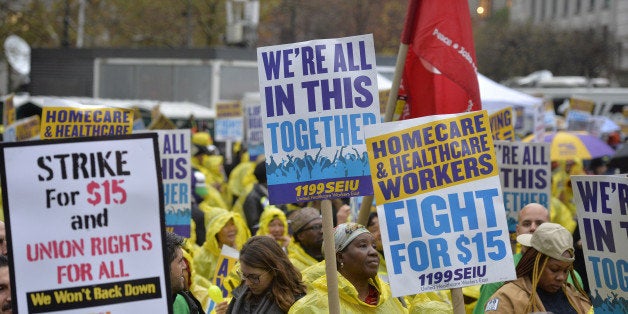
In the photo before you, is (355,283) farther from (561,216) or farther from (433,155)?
(561,216)

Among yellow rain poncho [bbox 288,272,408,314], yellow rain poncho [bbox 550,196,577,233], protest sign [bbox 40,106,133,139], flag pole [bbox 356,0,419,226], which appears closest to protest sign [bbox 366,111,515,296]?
yellow rain poncho [bbox 288,272,408,314]

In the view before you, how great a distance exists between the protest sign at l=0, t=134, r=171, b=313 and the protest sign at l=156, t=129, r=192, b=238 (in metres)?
A: 4.69

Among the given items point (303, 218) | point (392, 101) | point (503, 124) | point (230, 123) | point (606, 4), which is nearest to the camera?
point (392, 101)

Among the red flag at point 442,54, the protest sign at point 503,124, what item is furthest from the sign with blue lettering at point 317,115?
the protest sign at point 503,124

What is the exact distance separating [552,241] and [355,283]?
98cm

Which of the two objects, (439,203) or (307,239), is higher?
(439,203)

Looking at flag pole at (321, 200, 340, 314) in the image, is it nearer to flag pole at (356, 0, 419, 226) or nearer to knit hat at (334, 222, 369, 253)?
knit hat at (334, 222, 369, 253)

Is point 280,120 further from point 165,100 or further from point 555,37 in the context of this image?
point 555,37

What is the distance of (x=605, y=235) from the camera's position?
5844 mm

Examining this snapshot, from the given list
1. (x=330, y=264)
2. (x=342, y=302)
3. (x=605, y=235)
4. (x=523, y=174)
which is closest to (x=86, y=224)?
(x=330, y=264)

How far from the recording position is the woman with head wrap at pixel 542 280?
610 cm

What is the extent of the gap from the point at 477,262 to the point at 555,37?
49.8 meters

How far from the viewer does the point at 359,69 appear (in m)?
6.23

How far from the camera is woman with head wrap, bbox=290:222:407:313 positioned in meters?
5.89
